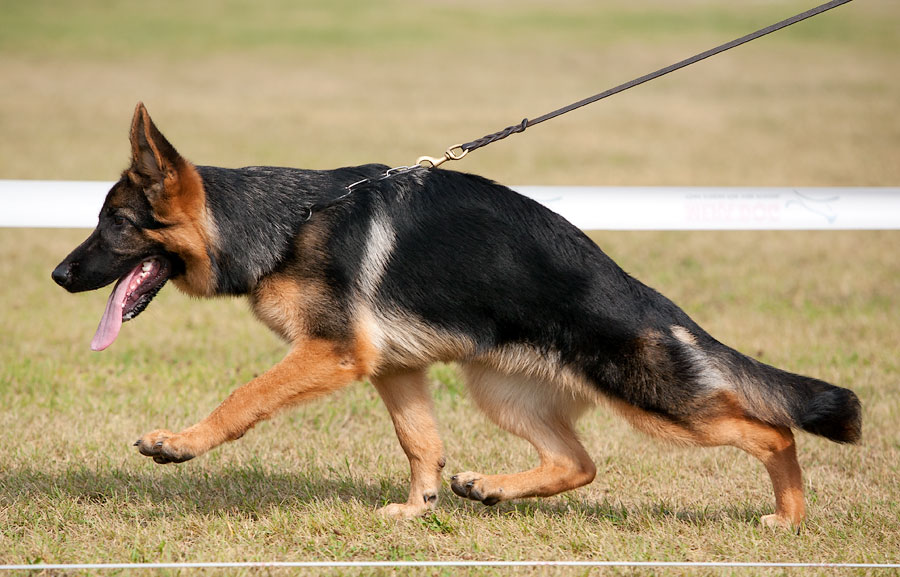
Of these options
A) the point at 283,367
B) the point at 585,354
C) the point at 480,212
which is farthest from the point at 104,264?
the point at 585,354

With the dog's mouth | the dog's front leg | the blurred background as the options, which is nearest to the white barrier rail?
the dog's mouth

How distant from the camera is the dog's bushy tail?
4.34 metres

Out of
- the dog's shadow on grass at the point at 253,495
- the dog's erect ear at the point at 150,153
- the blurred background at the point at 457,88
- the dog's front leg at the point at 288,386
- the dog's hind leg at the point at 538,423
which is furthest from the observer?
the blurred background at the point at 457,88

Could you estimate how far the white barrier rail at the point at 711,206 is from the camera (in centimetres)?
757

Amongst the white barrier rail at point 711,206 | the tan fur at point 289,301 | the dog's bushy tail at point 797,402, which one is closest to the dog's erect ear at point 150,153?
the tan fur at point 289,301

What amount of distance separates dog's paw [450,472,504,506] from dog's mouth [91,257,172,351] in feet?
5.15

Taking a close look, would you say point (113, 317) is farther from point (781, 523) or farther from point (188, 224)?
point (781, 523)

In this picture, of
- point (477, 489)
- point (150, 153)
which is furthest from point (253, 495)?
point (150, 153)

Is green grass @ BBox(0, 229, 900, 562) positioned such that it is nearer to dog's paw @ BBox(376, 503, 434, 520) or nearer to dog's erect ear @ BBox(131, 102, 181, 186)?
dog's paw @ BBox(376, 503, 434, 520)

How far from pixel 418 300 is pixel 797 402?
168 cm

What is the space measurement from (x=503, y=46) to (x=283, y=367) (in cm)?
2995

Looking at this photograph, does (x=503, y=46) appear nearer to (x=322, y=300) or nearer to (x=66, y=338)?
(x=66, y=338)

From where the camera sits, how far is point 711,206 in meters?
7.80

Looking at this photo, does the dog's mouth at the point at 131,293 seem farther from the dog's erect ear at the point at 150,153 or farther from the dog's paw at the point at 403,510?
the dog's paw at the point at 403,510
